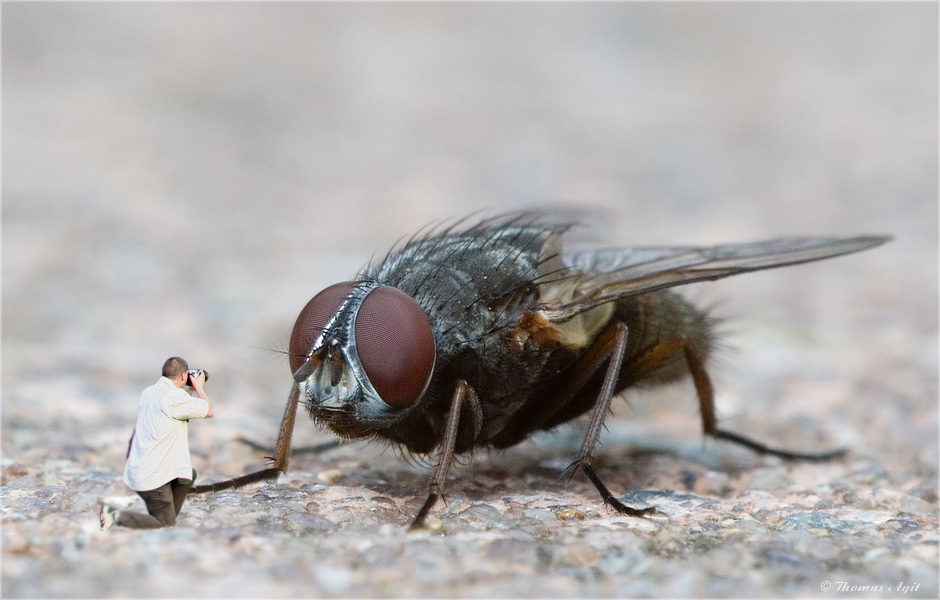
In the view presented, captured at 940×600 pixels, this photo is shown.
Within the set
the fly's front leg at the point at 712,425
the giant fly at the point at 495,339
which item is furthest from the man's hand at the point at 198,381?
the fly's front leg at the point at 712,425

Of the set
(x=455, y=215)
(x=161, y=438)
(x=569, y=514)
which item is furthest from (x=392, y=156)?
(x=161, y=438)

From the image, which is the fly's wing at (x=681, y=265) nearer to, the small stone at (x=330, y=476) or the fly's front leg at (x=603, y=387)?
the fly's front leg at (x=603, y=387)

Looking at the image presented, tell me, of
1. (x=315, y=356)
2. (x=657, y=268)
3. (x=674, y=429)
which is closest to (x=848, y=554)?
(x=657, y=268)

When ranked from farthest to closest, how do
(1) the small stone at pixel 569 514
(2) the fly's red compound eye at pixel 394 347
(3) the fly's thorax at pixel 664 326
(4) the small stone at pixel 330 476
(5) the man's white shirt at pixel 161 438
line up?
(3) the fly's thorax at pixel 664 326 → (4) the small stone at pixel 330 476 → (1) the small stone at pixel 569 514 → (2) the fly's red compound eye at pixel 394 347 → (5) the man's white shirt at pixel 161 438

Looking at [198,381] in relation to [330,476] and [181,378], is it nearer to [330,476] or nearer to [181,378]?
[181,378]

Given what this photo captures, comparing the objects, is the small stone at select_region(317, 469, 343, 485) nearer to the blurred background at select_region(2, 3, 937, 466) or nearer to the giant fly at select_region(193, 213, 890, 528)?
the giant fly at select_region(193, 213, 890, 528)

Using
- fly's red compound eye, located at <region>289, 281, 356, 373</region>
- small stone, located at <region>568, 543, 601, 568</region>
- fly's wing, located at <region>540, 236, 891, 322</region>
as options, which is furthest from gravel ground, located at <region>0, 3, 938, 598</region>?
fly's wing, located at <region>540, 236, 891, 322</region>
